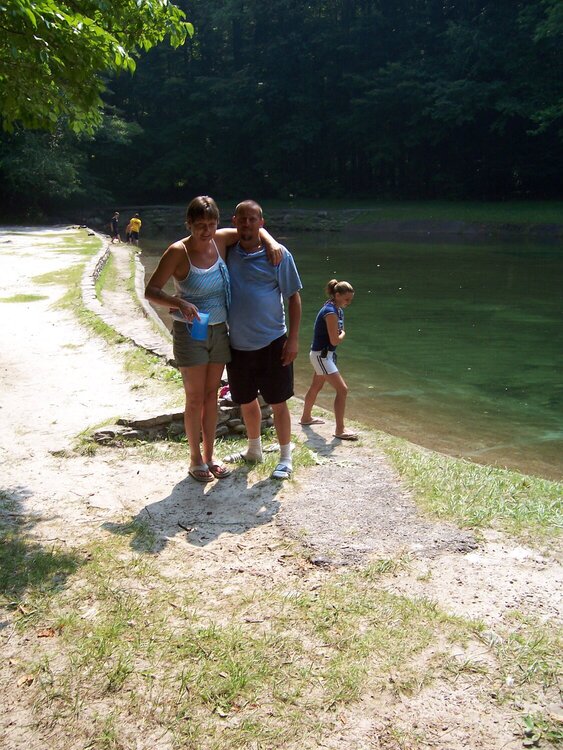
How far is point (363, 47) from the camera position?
4462cm

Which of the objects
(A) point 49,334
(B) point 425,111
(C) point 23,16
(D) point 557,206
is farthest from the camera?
(B) point 425,111

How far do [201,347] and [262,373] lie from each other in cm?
47

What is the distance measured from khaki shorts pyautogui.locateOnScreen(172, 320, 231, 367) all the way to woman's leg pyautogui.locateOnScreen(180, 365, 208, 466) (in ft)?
0.20

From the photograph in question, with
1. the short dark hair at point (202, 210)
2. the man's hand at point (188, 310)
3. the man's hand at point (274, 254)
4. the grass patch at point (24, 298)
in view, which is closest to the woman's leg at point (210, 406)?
the man's hand at point (188, 310)

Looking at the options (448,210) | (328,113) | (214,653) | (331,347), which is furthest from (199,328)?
(328,113)

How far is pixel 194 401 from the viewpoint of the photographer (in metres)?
4.90

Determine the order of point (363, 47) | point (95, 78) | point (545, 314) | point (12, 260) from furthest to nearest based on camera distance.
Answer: point (363, 47) < point (12, 260) < point (545, 314) < point (95, 78)

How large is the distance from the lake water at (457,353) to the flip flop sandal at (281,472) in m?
2.74

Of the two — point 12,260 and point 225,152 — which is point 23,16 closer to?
point 12,260

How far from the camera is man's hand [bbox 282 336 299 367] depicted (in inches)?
191

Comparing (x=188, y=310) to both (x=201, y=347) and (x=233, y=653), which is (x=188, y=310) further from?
(x=233, y=653)

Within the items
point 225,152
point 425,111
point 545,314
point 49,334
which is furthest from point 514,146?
point 49,334

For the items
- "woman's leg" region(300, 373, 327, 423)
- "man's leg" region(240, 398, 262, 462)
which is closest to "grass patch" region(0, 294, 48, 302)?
"woman's leg" region(300, 373, 327, 423)

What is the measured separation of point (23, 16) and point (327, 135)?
45.4 metres
